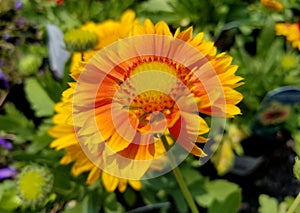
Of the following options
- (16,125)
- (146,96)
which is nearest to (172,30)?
(16,125)

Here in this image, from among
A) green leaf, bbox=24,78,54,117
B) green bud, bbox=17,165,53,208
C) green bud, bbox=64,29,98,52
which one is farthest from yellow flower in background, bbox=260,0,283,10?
green bud, bbox=17,165,53,208

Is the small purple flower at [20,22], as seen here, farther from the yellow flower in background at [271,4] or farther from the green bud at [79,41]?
the yellow flower in background at [271,4]

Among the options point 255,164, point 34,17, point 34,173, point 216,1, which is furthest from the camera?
point 34,17

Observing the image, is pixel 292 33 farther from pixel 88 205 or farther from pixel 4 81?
pixel 4 81

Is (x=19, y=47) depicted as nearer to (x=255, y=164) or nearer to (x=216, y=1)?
(x=216, y=1)

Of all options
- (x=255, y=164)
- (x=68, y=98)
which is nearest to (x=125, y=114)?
(x=68, y=98)

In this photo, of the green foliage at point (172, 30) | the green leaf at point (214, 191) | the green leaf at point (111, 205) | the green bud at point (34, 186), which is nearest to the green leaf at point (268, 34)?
the green foliage at point (172, 30)
